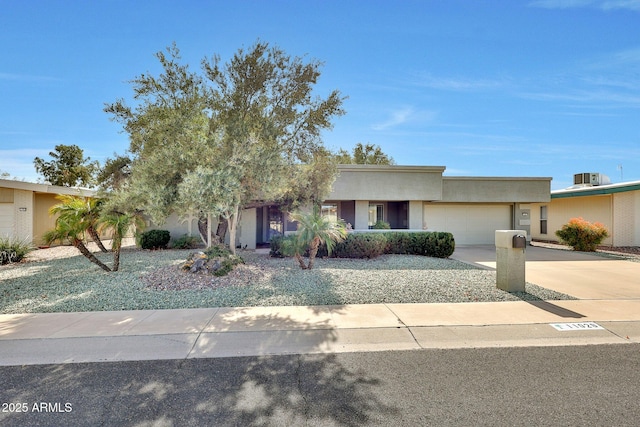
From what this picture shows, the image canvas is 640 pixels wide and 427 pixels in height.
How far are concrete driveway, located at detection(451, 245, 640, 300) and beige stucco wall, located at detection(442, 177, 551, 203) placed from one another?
4692mm

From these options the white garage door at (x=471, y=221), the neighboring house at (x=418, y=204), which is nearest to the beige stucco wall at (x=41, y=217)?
the neighboring house at (x=418, y=204)

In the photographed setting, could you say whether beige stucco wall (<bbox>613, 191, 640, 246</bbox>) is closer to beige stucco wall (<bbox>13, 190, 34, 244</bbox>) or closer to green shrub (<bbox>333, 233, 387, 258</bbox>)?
green shrub (<bbox>333, 233, 387, 258</bbox>)

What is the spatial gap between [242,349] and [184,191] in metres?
4.09

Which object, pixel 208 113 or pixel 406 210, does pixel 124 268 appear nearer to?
pixel 208 113

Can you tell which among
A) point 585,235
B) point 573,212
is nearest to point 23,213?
point 585,235

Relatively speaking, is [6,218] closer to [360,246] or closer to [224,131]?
[224,131]

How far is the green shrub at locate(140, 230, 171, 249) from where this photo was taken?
47.4 ft

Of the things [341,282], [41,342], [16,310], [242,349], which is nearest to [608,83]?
[341,282]

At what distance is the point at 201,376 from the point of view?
134 inches

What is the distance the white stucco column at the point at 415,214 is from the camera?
16.2m

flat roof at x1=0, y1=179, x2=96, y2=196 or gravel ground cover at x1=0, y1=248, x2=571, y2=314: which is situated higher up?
flat roof at x1=0, y1=179, x2=96, y2=196

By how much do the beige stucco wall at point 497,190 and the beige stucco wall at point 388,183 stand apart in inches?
68.5

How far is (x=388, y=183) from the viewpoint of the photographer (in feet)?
51.6

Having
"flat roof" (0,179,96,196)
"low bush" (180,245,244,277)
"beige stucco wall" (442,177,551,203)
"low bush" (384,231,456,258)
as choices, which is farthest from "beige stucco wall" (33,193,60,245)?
"beige stucco wall" (442,177,551,203)
